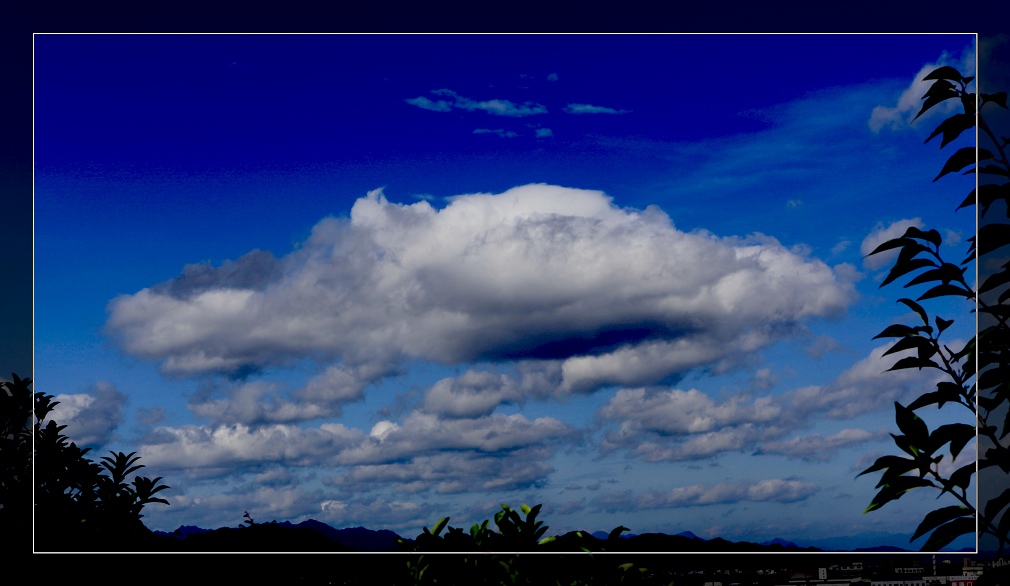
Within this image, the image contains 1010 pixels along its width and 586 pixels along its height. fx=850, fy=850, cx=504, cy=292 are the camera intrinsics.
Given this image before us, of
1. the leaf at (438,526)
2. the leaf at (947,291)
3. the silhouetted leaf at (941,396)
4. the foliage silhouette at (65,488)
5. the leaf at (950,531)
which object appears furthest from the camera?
the foliage silhouette at (65,488)

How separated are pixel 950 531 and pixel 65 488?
3555 mm

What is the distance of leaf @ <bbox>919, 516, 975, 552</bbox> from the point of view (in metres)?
1.85

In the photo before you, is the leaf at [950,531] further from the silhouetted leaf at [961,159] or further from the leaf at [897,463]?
the silhouetted leaf at [961,159]

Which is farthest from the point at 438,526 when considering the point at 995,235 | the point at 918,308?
the point at 995,235

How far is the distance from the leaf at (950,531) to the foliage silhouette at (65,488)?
3.08 metres

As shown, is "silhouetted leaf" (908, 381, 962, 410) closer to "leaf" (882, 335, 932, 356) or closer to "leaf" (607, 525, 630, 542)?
"leaf" (882, 335, 932, 356)

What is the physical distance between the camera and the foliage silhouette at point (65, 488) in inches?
145

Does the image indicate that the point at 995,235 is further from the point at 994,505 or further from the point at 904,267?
the point at 994,505

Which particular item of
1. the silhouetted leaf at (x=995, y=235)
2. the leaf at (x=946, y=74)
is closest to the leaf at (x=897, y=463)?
the silhouetted leaf at (x=995, y=235)

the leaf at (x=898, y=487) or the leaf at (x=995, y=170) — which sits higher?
the leaf at (x=995, y=170)

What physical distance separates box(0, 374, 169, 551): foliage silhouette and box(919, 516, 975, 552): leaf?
3.08 m

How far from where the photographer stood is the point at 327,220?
3994 millimetres

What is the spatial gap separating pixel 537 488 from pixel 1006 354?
1996 millimetres

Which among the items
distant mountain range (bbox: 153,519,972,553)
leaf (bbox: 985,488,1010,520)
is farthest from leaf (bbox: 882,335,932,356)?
distant mountain range (bbox: 153,519,972,553)
